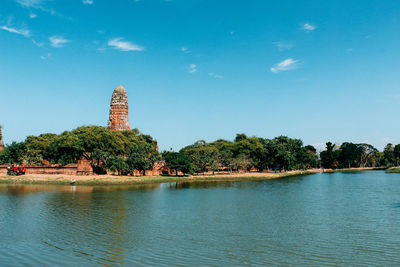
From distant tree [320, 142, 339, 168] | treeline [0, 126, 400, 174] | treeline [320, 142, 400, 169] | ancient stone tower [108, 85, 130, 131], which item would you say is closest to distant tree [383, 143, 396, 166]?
treeline [320, 142, 400, 169]

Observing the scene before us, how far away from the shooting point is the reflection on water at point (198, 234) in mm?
14070

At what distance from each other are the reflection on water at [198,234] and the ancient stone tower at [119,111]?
252ft

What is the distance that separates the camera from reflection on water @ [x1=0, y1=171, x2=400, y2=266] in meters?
14.1

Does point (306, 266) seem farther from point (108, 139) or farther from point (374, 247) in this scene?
point (108, 139)

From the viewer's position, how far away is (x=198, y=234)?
1847 cm

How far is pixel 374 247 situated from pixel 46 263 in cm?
1544

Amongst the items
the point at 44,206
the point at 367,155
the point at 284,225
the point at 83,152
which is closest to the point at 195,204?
the point at 284,225

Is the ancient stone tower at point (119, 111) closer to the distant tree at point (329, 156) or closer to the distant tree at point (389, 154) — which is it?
the distant tree at point (329, 156)

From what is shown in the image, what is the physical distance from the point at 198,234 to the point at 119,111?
93403 millimetres

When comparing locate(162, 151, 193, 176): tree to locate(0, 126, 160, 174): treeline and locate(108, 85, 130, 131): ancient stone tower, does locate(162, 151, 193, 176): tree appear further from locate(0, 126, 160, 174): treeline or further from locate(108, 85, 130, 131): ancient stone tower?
locate(108, 85, 130, 131): ancient stone tower

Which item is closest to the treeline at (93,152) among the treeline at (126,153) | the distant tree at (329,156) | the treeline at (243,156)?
the treeline at (126,153)

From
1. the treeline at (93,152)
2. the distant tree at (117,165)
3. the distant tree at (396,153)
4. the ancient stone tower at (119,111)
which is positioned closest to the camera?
the distant tree at (117,165)

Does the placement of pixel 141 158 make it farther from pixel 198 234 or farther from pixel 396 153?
pixel 396 153

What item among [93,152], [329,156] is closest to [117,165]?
[93,152]
